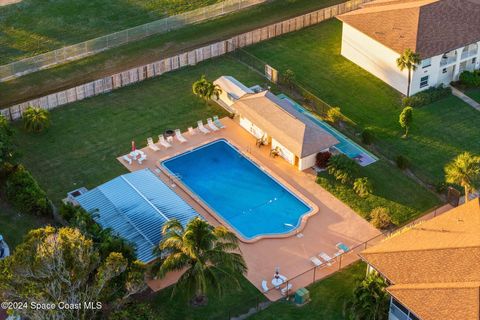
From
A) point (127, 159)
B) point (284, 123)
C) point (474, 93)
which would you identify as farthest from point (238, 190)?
point (474, 93)

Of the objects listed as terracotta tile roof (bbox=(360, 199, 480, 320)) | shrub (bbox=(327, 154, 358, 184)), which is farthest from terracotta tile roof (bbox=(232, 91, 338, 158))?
terracotta tile roof (bbox=(360, 199, 480, 320))

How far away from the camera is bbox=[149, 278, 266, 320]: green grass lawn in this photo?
161 feet

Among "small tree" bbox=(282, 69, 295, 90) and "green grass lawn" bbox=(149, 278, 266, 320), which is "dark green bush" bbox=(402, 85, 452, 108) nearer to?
"small tree" bbox=(282, 69, 295, 90)

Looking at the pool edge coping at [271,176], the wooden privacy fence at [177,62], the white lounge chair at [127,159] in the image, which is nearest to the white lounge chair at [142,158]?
the white lounge chair at [127,159]

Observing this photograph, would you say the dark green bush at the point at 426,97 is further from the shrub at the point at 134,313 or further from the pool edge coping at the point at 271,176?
the shrub at the point at 134,313

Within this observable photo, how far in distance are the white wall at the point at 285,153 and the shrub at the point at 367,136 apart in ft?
21.4

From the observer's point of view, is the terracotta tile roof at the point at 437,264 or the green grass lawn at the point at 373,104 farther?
the green grass lawn at the point at 373,104

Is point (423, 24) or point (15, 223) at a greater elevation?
point (423, 24)

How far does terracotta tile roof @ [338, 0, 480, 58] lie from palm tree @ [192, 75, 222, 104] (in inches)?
600

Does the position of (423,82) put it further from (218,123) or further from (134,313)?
(134,313)

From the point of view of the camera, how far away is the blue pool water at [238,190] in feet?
190

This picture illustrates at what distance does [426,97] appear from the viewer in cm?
6988

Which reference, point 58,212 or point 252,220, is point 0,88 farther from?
point 252,220

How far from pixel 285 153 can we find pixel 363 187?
24.1ft
